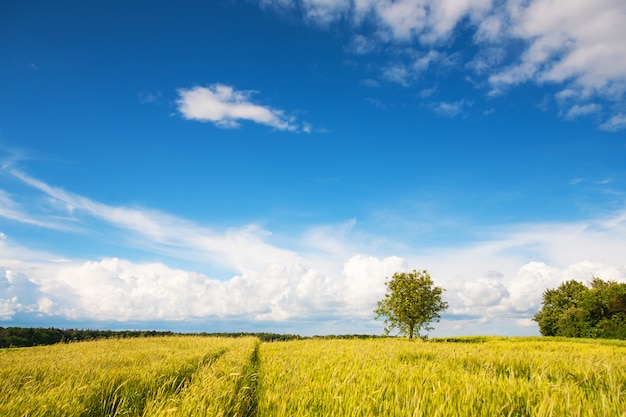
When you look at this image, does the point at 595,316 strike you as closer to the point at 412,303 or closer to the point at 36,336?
the point at 412,303

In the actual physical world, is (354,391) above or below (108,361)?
above

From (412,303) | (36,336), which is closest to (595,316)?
(412,303)

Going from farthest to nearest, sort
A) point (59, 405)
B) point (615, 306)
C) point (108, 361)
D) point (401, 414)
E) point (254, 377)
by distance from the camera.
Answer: point (615, 306) < point (108, 361) < point (254, 377) < point (59, 405) < point (401, 414)

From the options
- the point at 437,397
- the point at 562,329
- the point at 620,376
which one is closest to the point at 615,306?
the point at 562,329

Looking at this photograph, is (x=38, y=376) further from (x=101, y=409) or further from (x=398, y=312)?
(x=398, y=312)

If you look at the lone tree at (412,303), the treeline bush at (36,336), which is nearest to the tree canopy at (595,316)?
the lone tree at (412,303)

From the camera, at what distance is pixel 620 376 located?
521 cm

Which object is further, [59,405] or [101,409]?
[101,409]

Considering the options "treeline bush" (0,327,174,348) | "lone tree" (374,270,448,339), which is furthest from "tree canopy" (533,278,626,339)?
"treeline bush" (0,327,174,348)

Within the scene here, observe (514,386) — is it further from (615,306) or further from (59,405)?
(615,306)

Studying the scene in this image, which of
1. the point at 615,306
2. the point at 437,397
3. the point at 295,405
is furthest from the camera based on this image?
the point at 615,306

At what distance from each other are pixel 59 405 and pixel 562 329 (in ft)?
A: 236

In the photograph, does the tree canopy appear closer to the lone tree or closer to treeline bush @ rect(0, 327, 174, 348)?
the lone tree

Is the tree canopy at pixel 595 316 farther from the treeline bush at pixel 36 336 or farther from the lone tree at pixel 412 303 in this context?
the treeline bush at pixel 36 336
